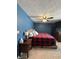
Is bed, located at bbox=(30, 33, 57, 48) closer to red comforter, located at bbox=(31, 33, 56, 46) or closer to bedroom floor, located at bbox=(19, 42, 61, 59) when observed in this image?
red comforter, located at bbox=(31, 33, 56, 46)

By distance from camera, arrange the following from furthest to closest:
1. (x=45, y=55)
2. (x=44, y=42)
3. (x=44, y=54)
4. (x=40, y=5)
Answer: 1. (x=44, y=42)
2. (x=44, y=54)
3. (x=45, y=55)
4. (x=40, y=5)

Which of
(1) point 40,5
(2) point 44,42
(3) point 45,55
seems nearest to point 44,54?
(3) point 45,55

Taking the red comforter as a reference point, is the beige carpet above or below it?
below

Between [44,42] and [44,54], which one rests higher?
[44,42]

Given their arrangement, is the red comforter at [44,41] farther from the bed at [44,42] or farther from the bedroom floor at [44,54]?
the bedroom floor at [44,54]

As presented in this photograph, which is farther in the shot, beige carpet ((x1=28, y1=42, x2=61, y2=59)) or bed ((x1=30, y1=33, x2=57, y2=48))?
bed ((x1=30, y1=33, x2=57, y2=48))

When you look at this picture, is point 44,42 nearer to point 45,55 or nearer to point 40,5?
point 45,55

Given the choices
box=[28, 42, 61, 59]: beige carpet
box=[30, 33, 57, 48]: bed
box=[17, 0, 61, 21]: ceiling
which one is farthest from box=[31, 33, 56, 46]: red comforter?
box=[17, 0, 61, 21]: ceiling
